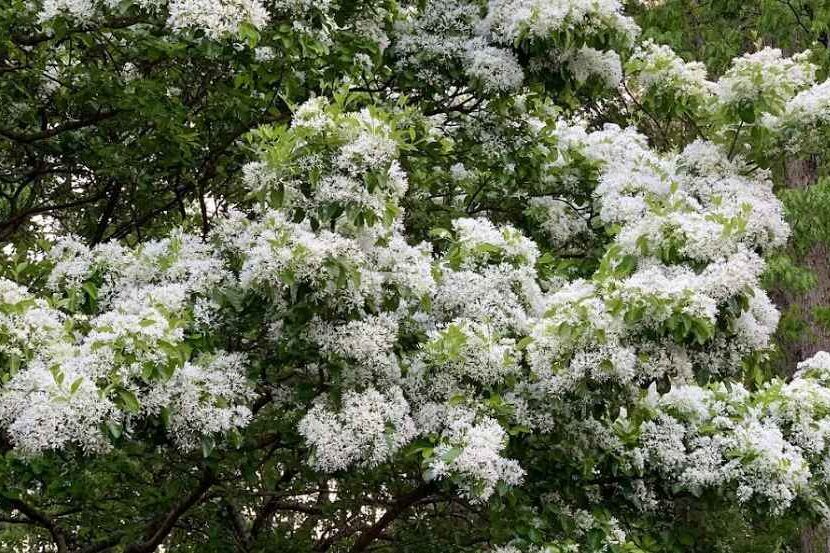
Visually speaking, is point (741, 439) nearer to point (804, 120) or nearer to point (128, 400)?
point (804, 120)

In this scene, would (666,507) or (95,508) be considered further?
(95,508)

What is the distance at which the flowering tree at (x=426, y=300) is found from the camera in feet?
13.0

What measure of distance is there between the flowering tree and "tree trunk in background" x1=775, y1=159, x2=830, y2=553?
11.4ft

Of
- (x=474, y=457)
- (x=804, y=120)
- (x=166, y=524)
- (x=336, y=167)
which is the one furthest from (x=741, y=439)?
(x=166, y=524)

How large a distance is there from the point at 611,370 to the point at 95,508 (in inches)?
143

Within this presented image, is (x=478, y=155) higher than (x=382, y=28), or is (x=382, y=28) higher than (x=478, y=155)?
(x=382, y=28)

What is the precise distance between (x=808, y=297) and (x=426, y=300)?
6.15 metres

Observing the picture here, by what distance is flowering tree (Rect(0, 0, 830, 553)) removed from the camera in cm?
395

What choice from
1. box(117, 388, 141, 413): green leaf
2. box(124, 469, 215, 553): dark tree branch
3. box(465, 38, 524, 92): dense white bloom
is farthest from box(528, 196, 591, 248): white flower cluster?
box(117, 388, 141, 413): green leaf

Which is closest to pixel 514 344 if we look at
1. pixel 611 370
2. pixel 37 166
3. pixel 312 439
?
pixel 611 370

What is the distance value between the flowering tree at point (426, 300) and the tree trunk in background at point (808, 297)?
3.48 meters

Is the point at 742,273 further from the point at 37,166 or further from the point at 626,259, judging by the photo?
the point at 37,166

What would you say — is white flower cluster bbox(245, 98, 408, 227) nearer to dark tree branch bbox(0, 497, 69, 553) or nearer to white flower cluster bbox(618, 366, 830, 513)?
white flower cluster bbox(618, 366, 830, 513)

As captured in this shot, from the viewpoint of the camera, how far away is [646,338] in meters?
4.01
